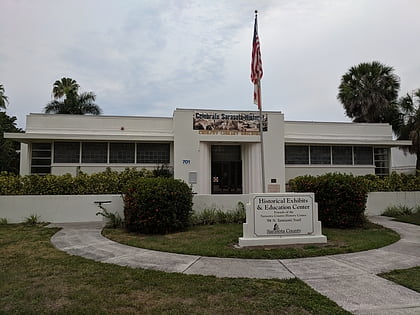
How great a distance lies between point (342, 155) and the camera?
1866 cm

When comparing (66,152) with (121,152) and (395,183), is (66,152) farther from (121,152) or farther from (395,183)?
(395,183)

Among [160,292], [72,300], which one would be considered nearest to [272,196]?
[160,292]

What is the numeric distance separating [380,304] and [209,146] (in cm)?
1379

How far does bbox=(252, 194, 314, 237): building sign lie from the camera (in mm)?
7962

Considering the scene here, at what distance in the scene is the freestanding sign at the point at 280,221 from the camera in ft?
25.8

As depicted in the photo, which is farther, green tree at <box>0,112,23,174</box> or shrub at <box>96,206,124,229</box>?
green tree at <box>0,112,23,174</box>

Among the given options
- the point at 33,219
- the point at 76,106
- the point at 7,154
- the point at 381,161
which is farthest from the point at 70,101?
the point at 381,161

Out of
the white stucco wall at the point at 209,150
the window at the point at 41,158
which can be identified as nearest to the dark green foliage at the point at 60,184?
the window at the point at 41,158

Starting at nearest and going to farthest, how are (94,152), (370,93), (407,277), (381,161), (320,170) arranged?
1. (407,277)
2. (94,152)
3. (320,170)
4. (381,161)
5. (370,93)

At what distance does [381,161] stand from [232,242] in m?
15.0

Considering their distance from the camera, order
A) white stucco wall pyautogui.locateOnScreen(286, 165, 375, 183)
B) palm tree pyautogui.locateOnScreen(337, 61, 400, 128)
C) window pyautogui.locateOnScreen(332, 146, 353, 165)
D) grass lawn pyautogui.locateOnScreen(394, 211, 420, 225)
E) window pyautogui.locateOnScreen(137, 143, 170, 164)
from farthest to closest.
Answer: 1. palm tree pyautogui.locateOnScreen(337, 61, 400, 128)
2. window pyautogui.locateOnScreen(332, 146, 353, 165)
3. white stucco wall pyautogui.locateOnScreen(286, 165, 375, 183)
4. window pyautogui.locateOnScreen(137, 143, 170, 164)
5. grass lawn pyautogui.locateOnScreen(394, 211, 420, 225)

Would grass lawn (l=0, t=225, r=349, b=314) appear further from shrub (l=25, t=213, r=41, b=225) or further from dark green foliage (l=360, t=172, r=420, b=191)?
dark green foliage (l=360, t=172, r=420, b=191)

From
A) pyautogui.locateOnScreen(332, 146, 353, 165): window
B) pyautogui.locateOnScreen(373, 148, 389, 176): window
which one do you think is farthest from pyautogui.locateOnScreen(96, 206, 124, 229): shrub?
pyautogui.locateOnScreen(373, 148, 389, 176): window

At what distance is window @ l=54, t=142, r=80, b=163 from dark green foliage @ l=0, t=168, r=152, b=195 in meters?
3.35
